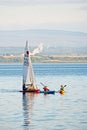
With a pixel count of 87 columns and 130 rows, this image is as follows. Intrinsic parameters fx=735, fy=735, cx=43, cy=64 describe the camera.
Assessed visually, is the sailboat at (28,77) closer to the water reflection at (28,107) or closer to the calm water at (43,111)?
the calm water at (43,111)

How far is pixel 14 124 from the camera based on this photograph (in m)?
61.3

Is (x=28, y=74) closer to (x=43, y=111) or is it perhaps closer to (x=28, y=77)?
(x=28, y=77)

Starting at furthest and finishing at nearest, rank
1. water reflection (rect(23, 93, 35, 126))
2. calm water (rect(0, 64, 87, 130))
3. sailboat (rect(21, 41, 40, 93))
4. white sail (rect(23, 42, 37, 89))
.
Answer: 1. white sail (rect(23, 42, 37, 89))
2. sailboat (rect(21, 41, 40, 93))
3. water reflection (rect(23, 93, 35, 126))
4. calm water (rect(0, 64, 87, 130))

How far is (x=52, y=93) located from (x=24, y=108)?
18.3m

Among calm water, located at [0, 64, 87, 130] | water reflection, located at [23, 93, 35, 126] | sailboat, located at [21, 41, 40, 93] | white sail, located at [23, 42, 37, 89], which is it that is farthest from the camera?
white sail, located at [23, 42, 37, 89]

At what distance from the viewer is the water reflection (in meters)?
63.6

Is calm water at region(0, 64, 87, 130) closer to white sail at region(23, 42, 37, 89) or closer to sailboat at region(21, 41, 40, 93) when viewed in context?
sailboat at region(21, 41, 40, 93)

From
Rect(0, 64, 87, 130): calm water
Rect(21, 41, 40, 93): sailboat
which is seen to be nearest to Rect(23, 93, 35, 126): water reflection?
Rect(0, 64, 87, 130): calm water

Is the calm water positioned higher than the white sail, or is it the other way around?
the white sail

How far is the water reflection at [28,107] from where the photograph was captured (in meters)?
63.6

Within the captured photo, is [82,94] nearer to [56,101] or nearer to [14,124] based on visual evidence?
[56,101]

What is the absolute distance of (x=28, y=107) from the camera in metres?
76.9

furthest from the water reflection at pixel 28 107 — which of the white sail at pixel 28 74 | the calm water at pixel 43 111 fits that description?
the white sail at pixel 28 74

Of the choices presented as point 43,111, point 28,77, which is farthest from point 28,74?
point 43,111
